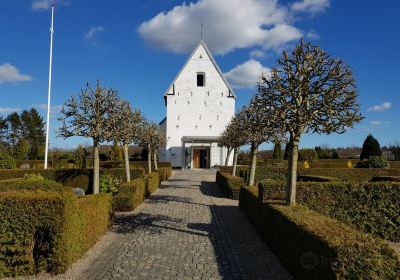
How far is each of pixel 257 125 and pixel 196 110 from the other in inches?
1300

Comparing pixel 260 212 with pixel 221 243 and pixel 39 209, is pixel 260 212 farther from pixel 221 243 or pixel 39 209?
pixel 39 209

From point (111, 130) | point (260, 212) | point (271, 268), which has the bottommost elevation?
point (271, 268)

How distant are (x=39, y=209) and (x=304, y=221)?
171 inches

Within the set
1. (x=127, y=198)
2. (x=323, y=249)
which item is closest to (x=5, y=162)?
(x=127, y=198)

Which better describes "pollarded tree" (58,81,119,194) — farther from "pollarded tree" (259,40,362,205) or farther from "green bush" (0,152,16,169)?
"green bush" (0,152,16,169)

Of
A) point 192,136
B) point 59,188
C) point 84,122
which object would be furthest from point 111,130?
point 192,136

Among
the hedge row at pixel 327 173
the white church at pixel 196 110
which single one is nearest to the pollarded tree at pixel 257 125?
the hedge row at pixel 327 173

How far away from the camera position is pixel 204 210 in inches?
548

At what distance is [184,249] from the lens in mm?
8297

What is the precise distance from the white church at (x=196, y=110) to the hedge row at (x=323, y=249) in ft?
110

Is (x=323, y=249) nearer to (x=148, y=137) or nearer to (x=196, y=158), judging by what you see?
(x=148, y=137)

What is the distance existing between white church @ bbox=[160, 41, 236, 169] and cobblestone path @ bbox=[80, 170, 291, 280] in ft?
91.9

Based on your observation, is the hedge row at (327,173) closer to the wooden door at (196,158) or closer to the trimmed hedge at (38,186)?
the trimmed hedge at (38,186)

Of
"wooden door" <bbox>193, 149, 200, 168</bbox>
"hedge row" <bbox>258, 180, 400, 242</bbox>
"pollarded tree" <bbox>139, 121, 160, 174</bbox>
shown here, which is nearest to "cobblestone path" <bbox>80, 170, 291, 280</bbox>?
"hedge row" <bbox>258, 180, 400, 242</bbox>
